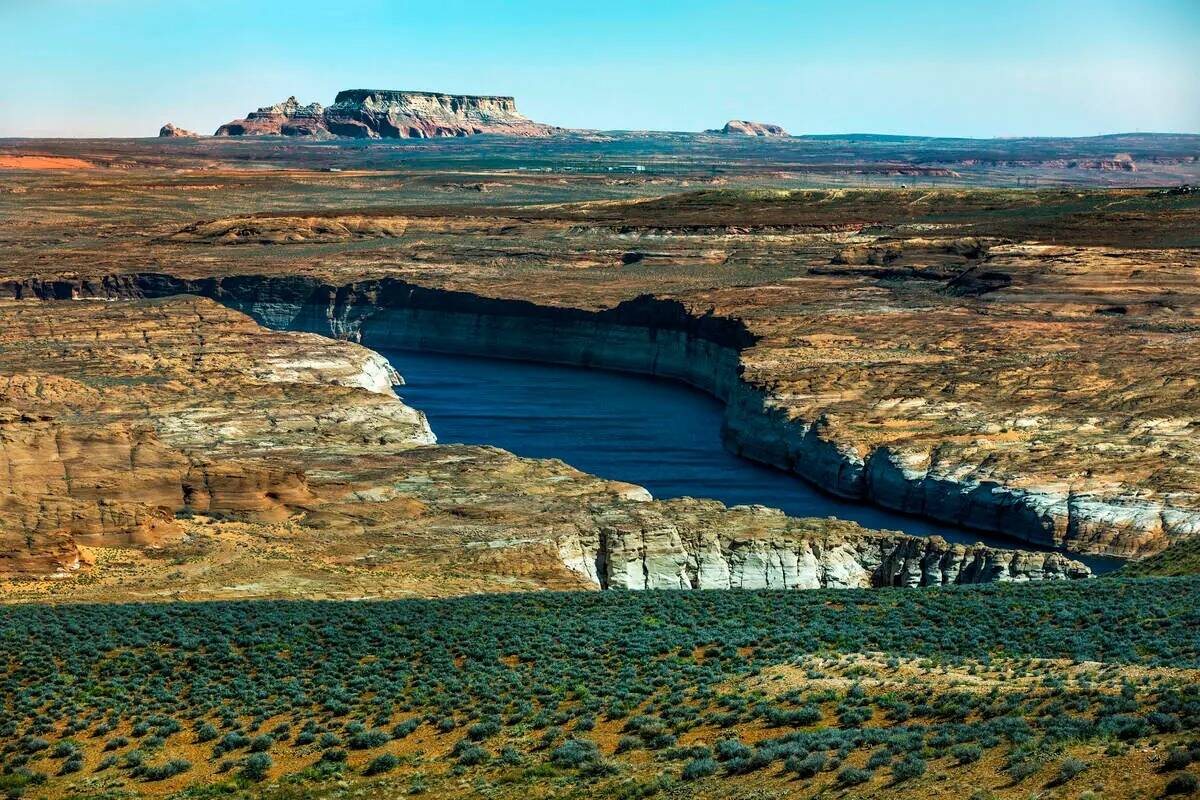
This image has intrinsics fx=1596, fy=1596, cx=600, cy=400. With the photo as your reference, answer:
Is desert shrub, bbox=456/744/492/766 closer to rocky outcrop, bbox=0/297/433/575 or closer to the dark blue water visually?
rocky outcrop, bbox=0/297/433/575

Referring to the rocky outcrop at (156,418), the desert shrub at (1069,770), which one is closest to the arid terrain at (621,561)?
the desert shrub at (1069,770)

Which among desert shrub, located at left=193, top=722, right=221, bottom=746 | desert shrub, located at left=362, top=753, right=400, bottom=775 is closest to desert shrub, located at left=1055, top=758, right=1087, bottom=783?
desert shrub, located at left=362, top=753, right=400, bottom=775

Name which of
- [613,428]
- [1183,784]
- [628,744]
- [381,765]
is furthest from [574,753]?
[613,428]

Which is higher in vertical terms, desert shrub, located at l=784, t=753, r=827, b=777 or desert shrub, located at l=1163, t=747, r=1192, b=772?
desert shrub, located at l=1163, t=747, r=1192, b=772

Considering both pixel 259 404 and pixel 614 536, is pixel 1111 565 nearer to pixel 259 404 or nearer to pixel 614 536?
pixel 614 536

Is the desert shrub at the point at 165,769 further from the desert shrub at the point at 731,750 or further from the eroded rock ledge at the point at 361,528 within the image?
the eroded rock ledge at the point at 361,528

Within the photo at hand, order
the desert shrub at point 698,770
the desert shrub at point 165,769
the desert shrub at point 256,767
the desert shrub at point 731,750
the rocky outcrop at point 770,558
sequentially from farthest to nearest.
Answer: the rocky outcrop at point 770,558
the desert shrub at point 165,769
the desert shrub at point 256,767
the desert shrub at point 731,750
the desert shrub at point 698,770
